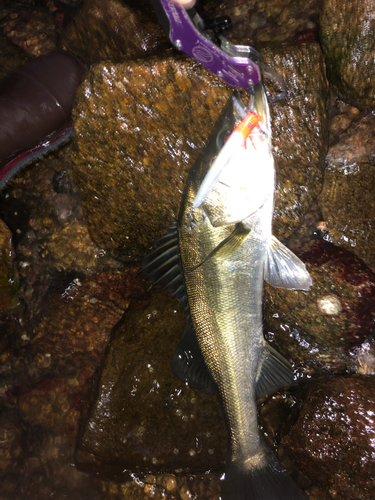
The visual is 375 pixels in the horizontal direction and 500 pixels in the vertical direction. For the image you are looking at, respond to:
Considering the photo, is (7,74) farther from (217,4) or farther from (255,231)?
(255,231)

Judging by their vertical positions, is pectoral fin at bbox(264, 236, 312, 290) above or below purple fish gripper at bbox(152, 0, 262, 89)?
below

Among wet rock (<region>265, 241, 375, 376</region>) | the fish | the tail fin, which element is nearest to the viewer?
the fish

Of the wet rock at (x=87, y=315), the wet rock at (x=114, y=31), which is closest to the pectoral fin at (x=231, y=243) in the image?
the wet rock at (x=87, y=315)

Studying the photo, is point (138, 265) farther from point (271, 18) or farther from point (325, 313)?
point (271, 18)

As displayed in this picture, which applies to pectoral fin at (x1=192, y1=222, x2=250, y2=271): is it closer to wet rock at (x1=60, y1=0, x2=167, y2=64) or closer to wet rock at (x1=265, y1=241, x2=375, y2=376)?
wet rock at (x1=265, y1=241, x2=375, y2=376)

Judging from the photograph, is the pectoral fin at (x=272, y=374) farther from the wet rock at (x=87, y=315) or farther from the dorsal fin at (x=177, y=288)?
the wet rock at (x=87, y=315)

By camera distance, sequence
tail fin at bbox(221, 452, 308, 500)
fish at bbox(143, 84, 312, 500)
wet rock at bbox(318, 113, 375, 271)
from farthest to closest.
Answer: wet rock at bbox(318, 113, 375, 271) < tail fin at bbox(221, 452, 308, 500) < fish at bbox(143, 84, 312, 500)

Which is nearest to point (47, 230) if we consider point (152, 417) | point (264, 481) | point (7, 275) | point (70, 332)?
point (7, 275)

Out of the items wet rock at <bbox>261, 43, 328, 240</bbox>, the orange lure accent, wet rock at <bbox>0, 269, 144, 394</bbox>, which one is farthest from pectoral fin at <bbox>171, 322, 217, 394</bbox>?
the orange lure accent
